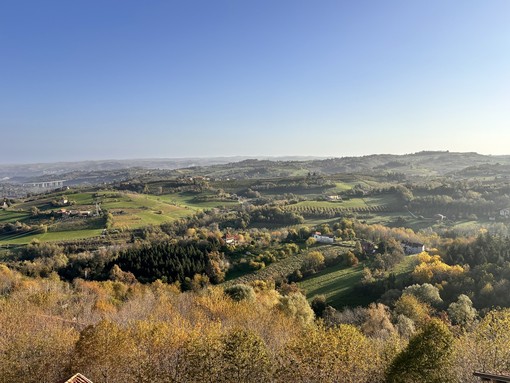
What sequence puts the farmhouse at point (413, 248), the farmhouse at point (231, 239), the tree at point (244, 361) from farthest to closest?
the farmhouse at point (231, 239)
the farmhouse at point (413, 248)
the tree at point (244, 361)

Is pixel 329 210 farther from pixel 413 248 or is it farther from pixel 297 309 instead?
pixel 297 309

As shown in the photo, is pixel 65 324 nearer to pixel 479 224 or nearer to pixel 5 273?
pixel 5 273

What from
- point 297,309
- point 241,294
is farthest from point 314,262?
point 297,309

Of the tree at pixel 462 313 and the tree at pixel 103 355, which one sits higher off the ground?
the tree at pixel 103 355

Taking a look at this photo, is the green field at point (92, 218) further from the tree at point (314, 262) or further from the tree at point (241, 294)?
the tree at point (241, 294)

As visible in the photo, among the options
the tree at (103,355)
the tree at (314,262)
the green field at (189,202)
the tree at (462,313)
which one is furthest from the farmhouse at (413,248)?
the green field at (189,202)

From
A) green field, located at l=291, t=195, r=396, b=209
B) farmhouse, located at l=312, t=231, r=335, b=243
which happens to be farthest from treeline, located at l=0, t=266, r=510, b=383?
green field, located at l=291, t=195, r=396, b=209

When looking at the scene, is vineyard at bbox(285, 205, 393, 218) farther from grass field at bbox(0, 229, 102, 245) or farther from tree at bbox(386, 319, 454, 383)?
tree at bbox(386, 319, 454, 383)
